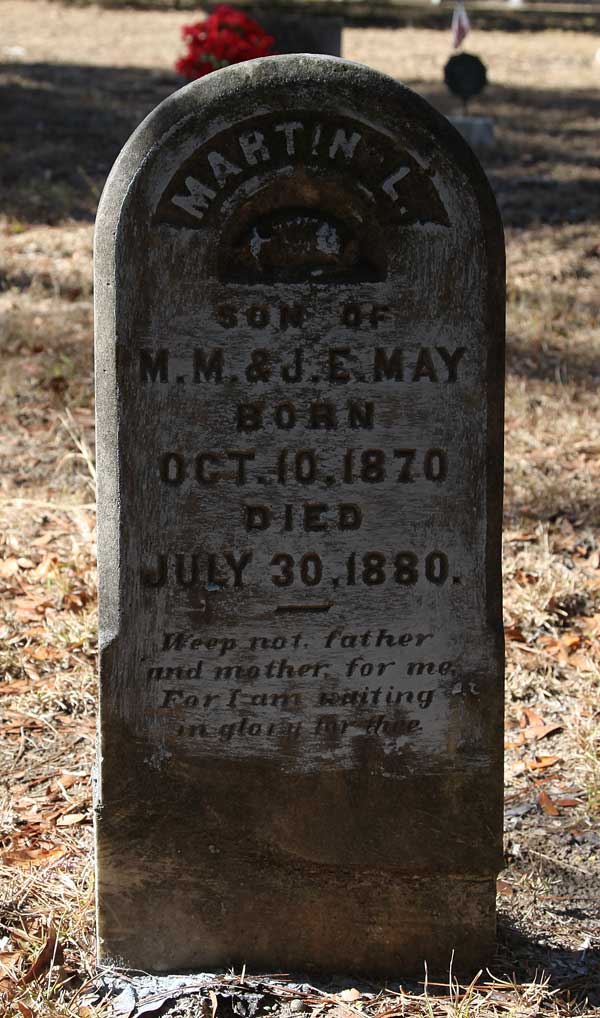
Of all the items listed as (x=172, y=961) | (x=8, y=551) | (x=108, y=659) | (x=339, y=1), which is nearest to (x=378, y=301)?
Answer: (x=108, y=659)

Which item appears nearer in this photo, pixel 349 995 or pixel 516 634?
pixel 349 995

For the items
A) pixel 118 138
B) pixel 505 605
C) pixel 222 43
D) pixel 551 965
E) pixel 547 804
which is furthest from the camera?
pixel 118 138

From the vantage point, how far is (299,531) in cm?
254

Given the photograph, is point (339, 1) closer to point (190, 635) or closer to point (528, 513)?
point (528, 513)

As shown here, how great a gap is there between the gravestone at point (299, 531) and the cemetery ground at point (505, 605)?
17 cm

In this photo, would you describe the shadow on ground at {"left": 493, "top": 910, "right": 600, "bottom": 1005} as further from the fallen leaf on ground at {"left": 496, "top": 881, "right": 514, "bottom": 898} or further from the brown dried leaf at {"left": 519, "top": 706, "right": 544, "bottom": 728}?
the brown dried leaf at {"left": 519, "top": 706, "right": 544, "bottom": 728}

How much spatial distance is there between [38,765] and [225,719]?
118 cm

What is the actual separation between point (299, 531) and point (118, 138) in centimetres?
971

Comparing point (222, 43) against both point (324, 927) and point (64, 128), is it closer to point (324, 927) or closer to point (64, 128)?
point (64, 128)

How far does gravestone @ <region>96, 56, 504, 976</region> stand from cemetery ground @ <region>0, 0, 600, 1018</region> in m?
0.17

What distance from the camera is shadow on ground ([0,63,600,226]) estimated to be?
9.77m

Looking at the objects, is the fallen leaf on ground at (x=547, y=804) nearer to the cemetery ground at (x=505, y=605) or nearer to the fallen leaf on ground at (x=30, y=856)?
the cemetery ground at (x=505, y=605)

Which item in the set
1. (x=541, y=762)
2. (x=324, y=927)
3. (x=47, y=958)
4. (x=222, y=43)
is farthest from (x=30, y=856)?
(x=222, y=43)

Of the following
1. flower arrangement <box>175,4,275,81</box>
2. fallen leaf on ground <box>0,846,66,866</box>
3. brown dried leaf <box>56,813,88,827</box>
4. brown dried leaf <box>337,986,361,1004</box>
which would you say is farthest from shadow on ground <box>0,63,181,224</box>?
brown dried leaf <box>337,986,361,1004</box>
